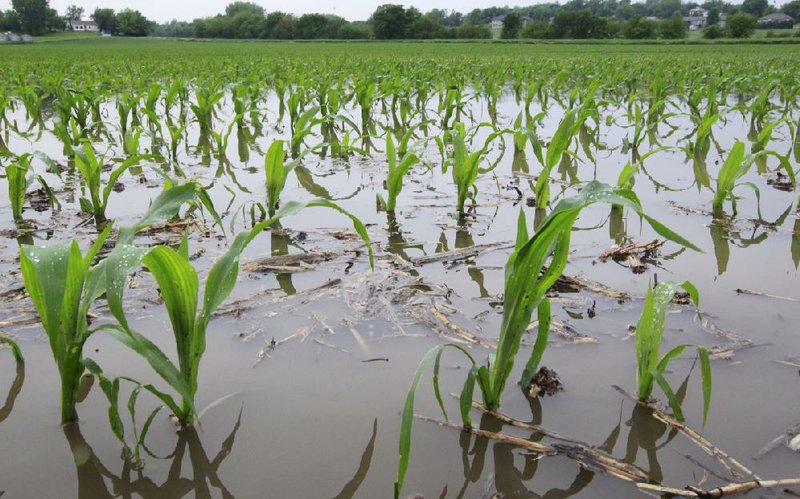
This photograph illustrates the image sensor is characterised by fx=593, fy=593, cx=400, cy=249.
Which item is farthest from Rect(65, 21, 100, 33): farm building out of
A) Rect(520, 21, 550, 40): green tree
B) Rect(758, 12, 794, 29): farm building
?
Rect(758, 12, 794, 29): farm building

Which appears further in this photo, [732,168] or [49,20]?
[49,20]

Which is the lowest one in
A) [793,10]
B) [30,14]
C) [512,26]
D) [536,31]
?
[536,31]

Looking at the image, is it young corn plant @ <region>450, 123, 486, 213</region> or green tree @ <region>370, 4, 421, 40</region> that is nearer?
young corn plant @ <region>450, 123, 486, 213</region>

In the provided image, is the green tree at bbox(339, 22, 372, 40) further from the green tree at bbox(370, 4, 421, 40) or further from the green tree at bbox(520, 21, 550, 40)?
the green tree at bbox(520, 21, 550, 40)

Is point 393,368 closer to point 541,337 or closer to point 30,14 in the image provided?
point 541,337

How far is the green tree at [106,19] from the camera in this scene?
321 feet

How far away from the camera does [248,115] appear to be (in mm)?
7871

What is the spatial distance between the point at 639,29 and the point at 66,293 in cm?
7000

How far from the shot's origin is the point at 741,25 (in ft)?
201

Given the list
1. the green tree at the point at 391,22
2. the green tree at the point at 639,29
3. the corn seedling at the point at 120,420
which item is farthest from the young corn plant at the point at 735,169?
the green tree at the point at 391,22

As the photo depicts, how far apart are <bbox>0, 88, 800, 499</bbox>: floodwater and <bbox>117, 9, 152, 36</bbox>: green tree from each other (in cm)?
10008

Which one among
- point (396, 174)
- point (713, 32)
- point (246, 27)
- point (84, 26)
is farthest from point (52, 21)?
point (396, 174)

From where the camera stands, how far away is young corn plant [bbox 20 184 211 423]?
1367 mm

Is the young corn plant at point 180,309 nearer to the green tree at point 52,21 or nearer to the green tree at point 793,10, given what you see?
the green tree at point 52,21
